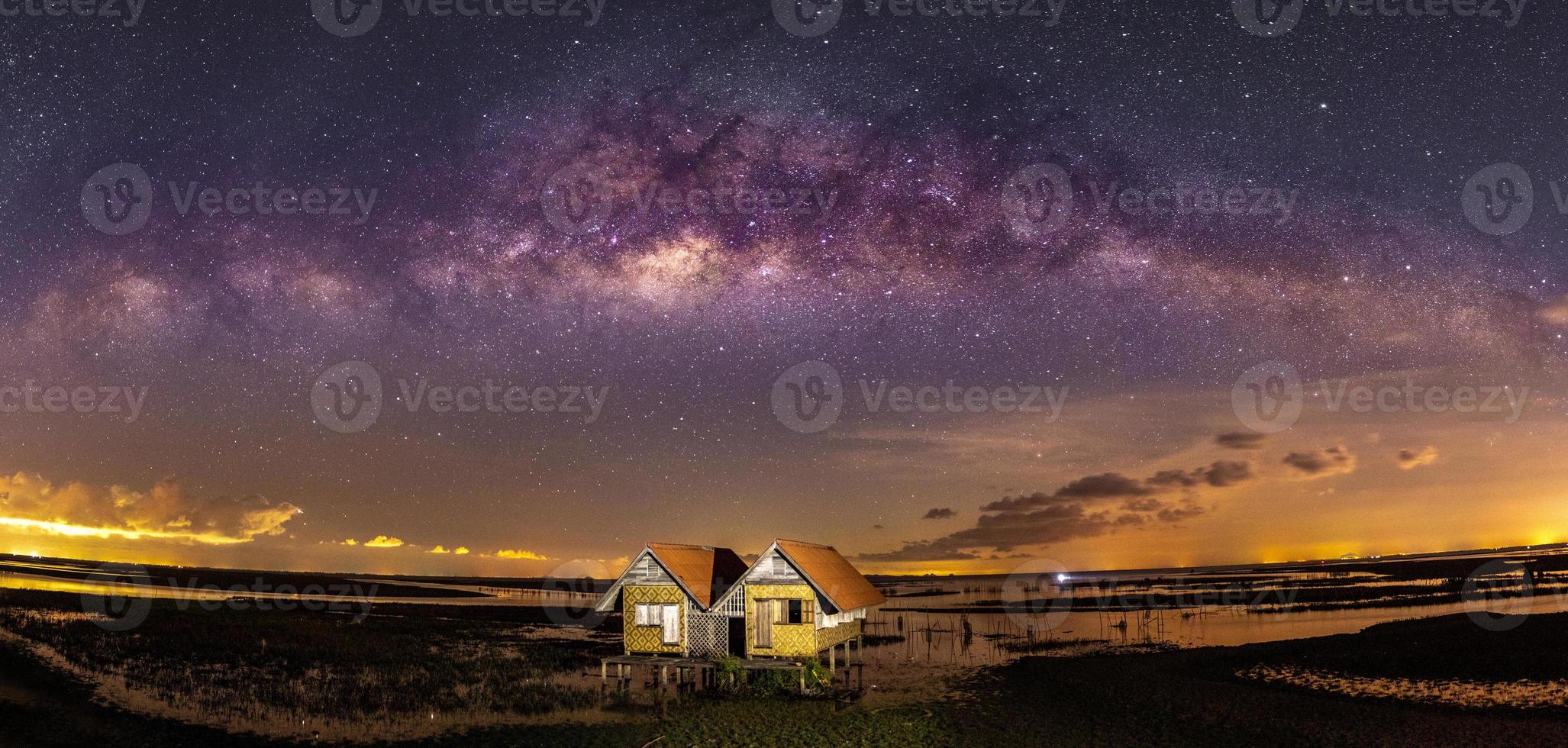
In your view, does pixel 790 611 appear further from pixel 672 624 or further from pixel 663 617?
pixel 663 617

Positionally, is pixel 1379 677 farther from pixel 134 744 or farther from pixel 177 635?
pixel 177 635

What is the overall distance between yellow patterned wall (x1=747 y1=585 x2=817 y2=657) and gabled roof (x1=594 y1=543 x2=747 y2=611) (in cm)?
186

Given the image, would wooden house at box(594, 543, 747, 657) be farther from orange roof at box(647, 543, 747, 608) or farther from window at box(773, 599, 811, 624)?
window at box(773, 599, 811, 624)

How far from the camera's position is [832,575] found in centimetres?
3928

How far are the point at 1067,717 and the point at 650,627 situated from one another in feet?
52.9

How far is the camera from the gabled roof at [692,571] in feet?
121

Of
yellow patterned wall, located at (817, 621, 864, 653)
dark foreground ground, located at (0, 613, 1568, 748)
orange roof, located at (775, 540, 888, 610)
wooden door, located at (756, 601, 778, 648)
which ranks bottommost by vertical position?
dark foreground ground, located at (0, 613, 1568, 748)

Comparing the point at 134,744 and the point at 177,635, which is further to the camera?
the point at 177,635

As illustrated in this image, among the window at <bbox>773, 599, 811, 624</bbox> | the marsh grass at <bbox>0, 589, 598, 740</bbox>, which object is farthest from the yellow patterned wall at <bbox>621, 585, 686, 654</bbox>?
the window at <bbox>773, 599, 811, 624</bbox>

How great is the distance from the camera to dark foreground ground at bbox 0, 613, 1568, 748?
26.5 m

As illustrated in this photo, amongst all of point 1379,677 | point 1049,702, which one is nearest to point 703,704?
point 1049,702

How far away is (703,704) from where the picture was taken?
32.7 metres

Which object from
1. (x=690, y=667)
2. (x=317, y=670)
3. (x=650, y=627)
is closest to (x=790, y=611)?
(x=690, y=667)

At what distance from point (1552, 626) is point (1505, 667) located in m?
14.7
